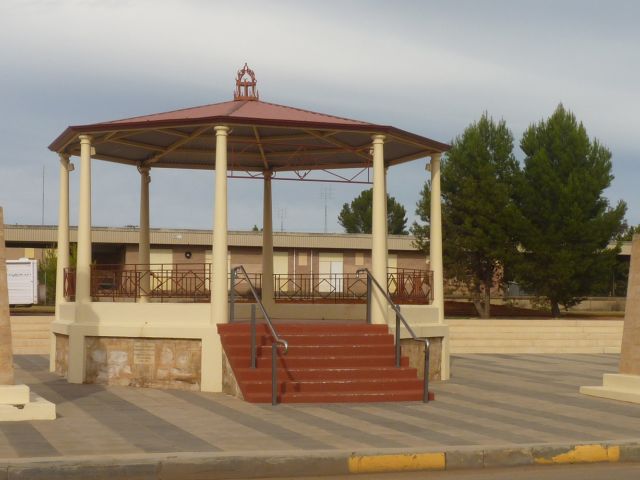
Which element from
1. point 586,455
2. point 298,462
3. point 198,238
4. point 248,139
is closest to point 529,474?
point 586,455

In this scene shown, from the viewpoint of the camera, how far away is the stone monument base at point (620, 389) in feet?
51.4

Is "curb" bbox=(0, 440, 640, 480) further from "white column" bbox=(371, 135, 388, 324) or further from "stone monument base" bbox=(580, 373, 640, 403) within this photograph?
"white column" bbox=(371, 135, 388, 324)

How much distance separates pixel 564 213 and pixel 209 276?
31.6 metres

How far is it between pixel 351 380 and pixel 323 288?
1133 inches

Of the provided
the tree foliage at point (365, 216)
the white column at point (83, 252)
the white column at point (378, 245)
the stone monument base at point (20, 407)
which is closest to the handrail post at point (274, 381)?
the stone monument base at point (20, 407)

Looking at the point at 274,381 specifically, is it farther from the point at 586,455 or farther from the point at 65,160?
the point at 65,160

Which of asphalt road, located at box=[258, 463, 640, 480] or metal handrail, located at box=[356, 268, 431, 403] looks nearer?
asphalt road, located at box=[258, 463, 640, 480]

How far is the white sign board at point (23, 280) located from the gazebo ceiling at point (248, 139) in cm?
2266

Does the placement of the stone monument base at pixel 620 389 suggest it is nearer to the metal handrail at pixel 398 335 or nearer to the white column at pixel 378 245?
the metal handrail at pixel 398 335

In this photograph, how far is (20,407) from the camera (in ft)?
41.2

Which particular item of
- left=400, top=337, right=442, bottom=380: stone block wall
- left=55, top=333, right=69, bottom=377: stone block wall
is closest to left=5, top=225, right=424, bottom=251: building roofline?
left=55, top=333, right=69, bottom=377: stone block wall

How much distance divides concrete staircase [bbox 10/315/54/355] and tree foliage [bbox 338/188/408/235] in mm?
67670

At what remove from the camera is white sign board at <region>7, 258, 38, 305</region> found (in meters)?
43.7

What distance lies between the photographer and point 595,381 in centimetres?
1939
